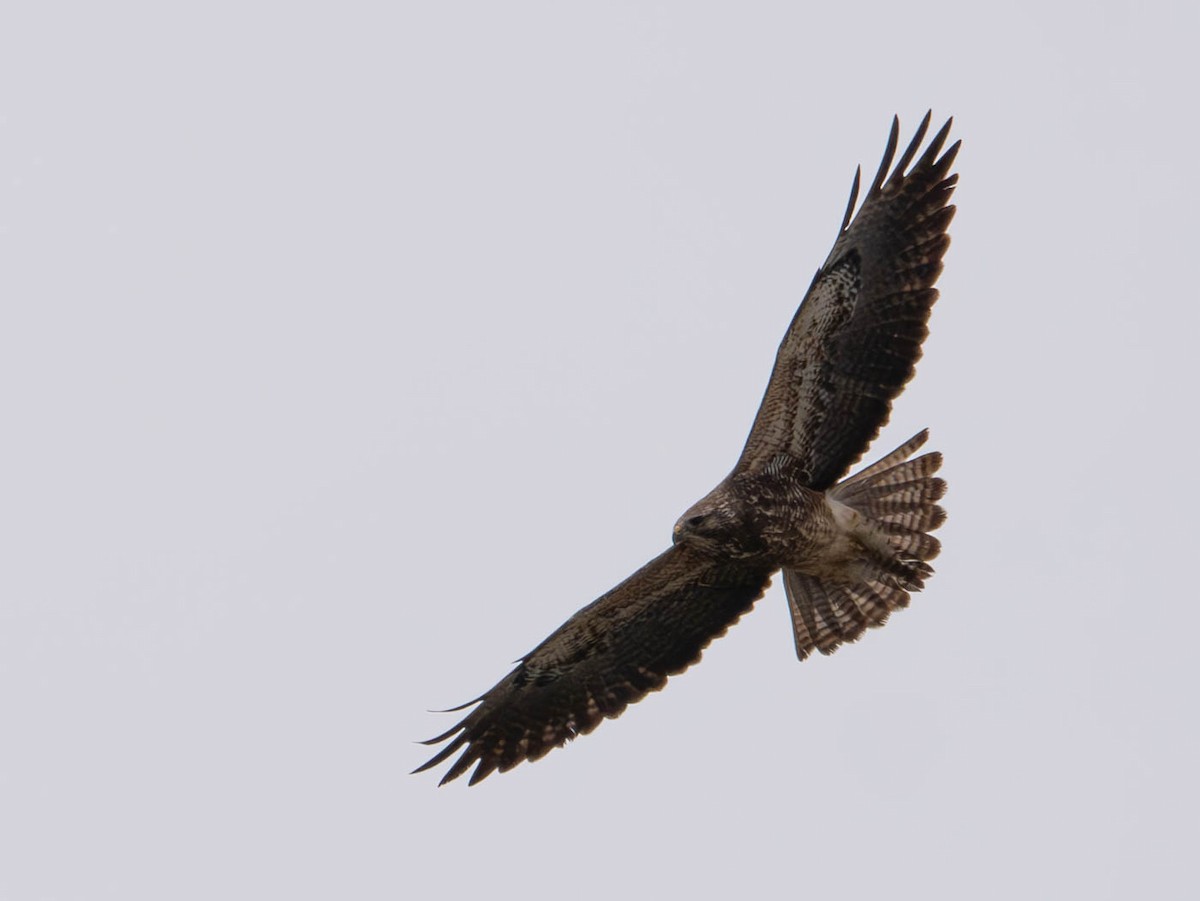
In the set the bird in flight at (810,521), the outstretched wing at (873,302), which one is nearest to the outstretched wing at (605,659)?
the bird in flight at (810,521)

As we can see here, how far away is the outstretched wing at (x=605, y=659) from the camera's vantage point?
560 inches

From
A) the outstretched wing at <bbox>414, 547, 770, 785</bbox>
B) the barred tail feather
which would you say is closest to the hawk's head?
the outstretched wing at <bbox>414, 547, 770, 785</bbox>

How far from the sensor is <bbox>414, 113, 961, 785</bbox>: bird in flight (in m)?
13.5

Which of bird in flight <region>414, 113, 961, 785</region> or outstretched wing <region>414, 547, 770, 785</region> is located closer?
bird in flight <region>414, 113, 961, 785</region>

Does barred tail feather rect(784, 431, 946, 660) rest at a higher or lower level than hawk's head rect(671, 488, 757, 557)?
lower

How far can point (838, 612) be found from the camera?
14.5m

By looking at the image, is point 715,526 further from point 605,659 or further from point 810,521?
point 605,659

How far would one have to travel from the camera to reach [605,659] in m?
14.5

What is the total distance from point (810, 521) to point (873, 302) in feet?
5.19

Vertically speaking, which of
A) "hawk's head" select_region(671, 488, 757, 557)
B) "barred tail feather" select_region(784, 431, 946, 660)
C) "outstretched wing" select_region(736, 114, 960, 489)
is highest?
"outstretched wing" select_region(736, 114, 960, 489)

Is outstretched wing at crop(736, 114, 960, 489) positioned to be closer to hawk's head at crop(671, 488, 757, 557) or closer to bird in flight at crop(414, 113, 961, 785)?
bird in flight at crop(414, 113, 961, 785)

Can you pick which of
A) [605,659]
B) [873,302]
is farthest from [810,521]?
[605,659]

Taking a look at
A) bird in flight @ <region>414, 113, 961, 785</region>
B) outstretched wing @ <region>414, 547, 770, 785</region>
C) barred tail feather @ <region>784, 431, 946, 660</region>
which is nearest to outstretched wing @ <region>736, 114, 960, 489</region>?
bird in flight @ <region>414, 113, 961, 785</region>

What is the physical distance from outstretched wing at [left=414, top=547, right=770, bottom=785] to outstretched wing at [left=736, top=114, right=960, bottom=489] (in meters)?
1.45
